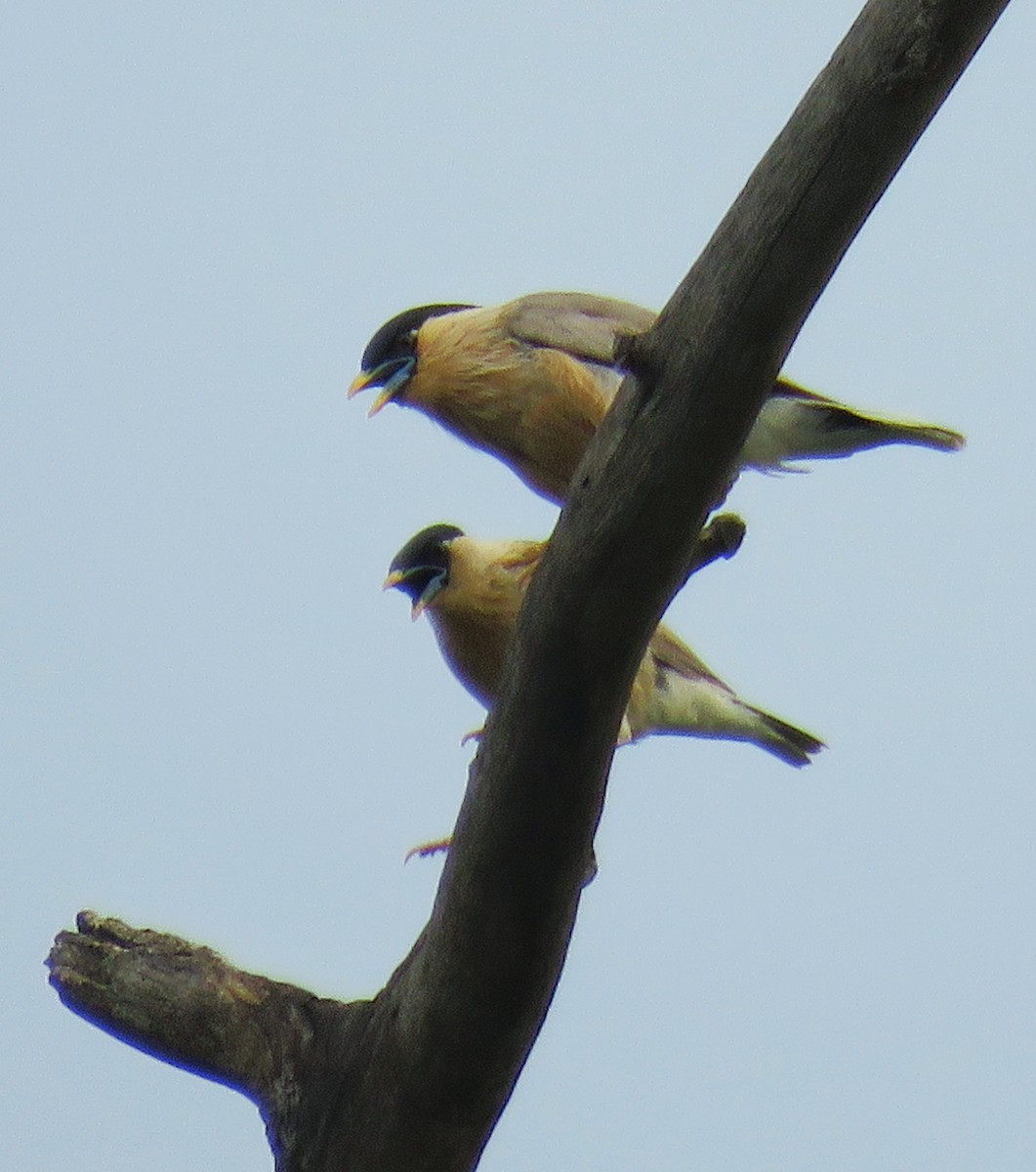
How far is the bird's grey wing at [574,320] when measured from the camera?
121 inches

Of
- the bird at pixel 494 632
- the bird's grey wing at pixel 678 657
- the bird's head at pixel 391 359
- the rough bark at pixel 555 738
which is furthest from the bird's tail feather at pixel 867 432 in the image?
the rough bark at pixel 555 738

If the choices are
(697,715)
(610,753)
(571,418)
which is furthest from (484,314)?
(610,753)

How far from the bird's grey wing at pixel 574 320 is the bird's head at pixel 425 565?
52 centimetres

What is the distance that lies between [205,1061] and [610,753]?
0.81 m

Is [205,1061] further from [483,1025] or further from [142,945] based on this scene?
[483,1025]

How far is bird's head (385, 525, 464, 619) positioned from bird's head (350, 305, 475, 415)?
31 centimetres

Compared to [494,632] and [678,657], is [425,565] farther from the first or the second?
[678,657]

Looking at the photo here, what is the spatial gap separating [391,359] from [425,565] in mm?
462

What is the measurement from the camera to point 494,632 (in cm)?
338

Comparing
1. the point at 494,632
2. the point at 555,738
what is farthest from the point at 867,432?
the point at 555,738

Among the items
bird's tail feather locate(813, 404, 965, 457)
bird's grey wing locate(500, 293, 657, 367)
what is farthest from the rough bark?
bird's grey wing locate(500, 293, 657, 367)

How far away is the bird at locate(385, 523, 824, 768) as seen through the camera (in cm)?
339

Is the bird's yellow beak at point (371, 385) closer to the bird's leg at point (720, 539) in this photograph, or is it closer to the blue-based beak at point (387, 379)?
the blue-based beak at point (387, 379)

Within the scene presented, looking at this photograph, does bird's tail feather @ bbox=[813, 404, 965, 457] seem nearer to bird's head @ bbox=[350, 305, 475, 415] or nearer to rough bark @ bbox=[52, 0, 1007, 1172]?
bird's head @ bbox=[350, 305, 475, 415]
